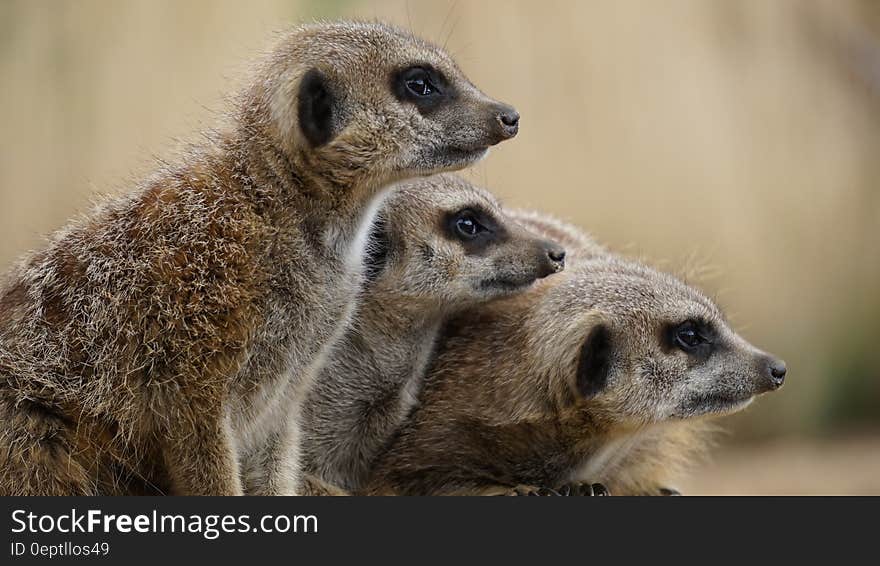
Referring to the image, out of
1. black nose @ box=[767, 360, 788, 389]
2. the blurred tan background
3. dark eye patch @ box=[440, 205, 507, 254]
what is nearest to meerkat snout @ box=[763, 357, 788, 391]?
black nose @ box=[767, 360, 788, 389]

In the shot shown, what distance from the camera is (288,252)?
395 centimetres

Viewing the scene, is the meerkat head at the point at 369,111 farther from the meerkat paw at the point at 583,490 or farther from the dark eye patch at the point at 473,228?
the meerkat paw at the point at 583,490

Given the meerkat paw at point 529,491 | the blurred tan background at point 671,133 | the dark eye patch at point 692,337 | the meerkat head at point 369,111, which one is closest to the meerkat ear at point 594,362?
the dark eye patch at point 692,337

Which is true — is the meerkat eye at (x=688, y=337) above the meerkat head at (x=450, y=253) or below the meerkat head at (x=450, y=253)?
below

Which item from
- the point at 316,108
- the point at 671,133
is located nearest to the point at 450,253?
the point at 316,108

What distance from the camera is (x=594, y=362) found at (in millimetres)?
4617

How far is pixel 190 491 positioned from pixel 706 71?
267 inches

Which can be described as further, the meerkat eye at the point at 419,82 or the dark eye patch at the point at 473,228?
the dark eye patch at the point at 473,228

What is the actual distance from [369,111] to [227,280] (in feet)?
2.22

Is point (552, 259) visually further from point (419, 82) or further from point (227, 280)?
point (227, 280)

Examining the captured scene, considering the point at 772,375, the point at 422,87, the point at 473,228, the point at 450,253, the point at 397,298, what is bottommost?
the point at 772,375

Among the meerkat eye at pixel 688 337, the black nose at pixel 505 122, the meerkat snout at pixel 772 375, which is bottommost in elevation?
the meerkat snout at pixel 772 375

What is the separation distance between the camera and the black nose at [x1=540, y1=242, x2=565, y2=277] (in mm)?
4559

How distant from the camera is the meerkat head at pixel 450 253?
181 inches
